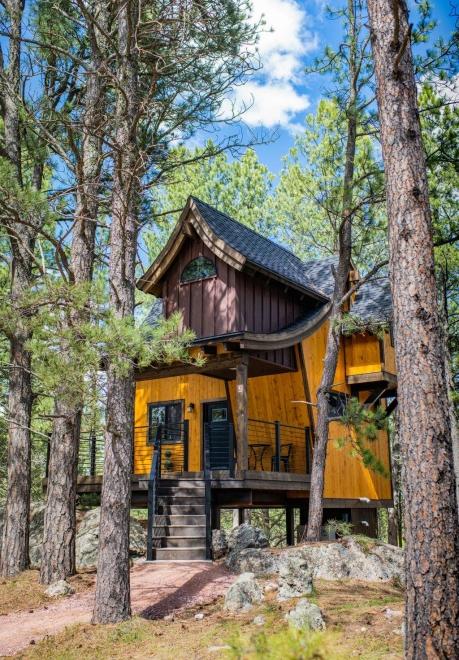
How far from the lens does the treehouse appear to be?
41.1 feet

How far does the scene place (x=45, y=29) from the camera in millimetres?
10922

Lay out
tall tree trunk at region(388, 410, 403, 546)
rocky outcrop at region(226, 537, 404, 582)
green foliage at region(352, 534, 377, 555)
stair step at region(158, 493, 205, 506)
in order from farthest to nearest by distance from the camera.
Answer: tall tree trunk at region(388, 410, 403, 546)
stair step at region(158, 493, 205, 506)
green foliage at region(352, 534, 377, 555)
rocky outcrop at region(226, 537, 404, 582)

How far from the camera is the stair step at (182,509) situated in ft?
38.5

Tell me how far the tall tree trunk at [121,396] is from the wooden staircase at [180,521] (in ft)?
11.1

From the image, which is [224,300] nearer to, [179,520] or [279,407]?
[279,407]

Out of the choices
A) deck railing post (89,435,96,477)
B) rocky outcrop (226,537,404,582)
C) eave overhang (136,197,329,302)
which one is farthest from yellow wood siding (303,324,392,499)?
deck railing post (89,435,96,477)

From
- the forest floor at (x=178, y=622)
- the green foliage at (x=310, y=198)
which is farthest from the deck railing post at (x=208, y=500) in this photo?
the green foliage at (x=310, y=198)

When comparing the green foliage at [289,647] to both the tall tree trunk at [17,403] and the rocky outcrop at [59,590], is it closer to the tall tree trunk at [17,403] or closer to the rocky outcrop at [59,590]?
the rocky outcrop at [59,590]

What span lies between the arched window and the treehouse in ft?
0.08

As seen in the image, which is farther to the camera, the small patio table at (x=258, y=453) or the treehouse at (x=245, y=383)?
the small patio table at (x=258, y=453)

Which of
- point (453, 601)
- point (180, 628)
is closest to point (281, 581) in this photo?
point (180, 628)

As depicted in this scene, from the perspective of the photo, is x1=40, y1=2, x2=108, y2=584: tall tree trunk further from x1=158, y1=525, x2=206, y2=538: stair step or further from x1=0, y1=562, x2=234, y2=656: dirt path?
x1=158, y1=525, x2=206, y2=538: stair step

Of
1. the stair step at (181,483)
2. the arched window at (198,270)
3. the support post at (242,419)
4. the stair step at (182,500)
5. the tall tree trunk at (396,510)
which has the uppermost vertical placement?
the arched window at (198,270)

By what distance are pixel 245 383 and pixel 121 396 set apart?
4476mm
